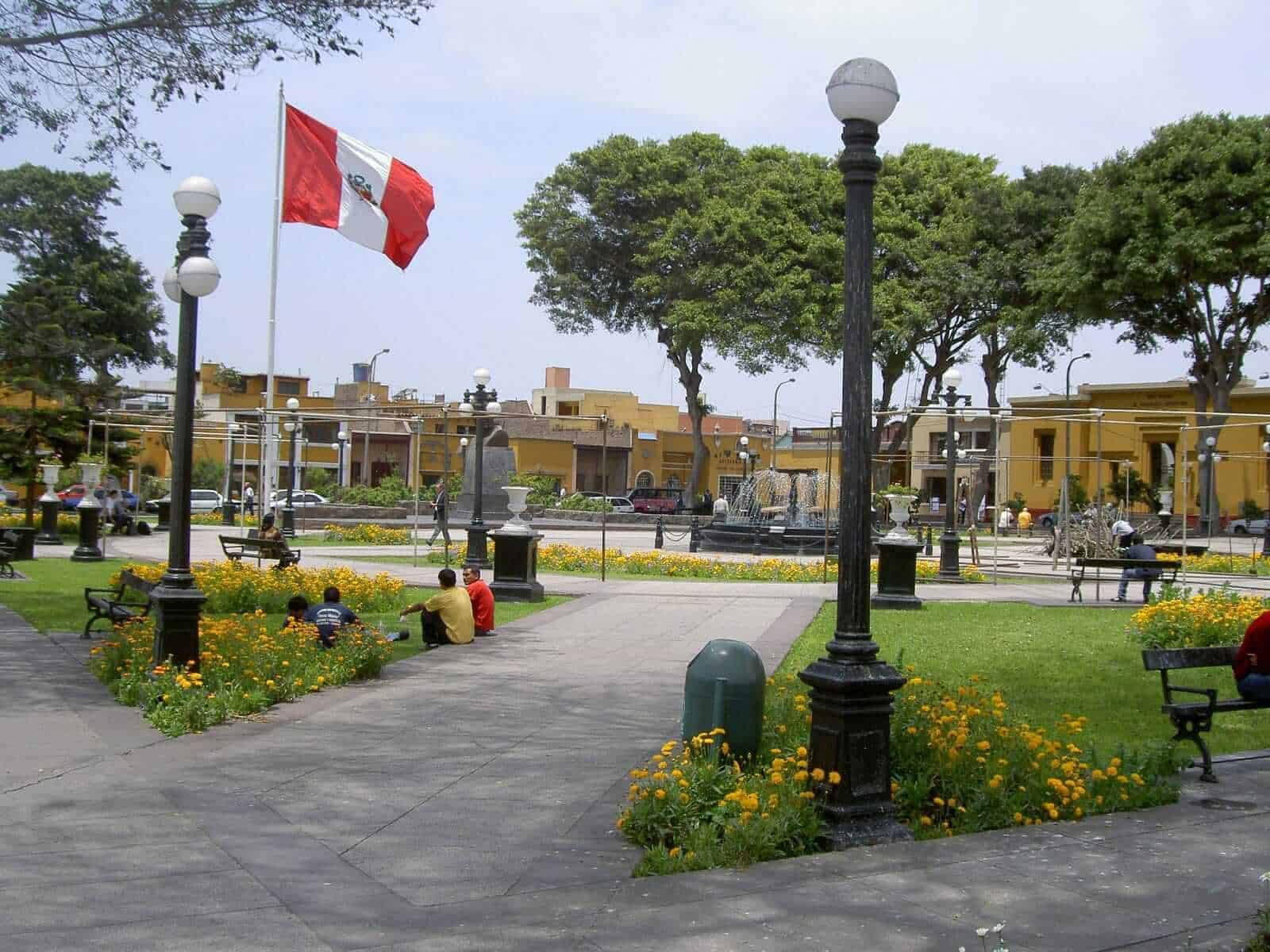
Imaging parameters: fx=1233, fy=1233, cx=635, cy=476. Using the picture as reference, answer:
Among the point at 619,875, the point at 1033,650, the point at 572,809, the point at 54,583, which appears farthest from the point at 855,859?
the point at 54,583

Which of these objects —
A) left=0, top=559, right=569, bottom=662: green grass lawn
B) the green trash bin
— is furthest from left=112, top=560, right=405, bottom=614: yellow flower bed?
the green trash bin

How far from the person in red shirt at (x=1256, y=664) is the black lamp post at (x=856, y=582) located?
3.47 metres

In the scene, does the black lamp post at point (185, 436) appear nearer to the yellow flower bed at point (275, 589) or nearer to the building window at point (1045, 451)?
the yellow flower bed at point (275, 589)

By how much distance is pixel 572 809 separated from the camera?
6418 millimetres

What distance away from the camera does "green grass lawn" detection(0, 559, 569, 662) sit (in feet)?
44.9

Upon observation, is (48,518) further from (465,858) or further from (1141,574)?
(465,858)

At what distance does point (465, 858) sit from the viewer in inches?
220

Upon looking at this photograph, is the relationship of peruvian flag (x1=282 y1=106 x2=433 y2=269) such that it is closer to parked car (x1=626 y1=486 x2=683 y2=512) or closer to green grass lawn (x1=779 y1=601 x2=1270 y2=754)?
green grass lawn (x1=779 y1=601 x2=1270 y2=754)

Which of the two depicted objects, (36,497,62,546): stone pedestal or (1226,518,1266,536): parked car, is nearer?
(36,497,62,546): stone pedestal

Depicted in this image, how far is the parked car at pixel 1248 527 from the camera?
144ft

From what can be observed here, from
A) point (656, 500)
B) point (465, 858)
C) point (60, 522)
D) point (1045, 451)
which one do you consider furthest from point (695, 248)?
point (465, 858)

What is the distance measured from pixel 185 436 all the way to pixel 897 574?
10.2 meters

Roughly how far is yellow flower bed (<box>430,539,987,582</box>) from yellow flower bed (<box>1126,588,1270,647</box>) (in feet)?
29.2

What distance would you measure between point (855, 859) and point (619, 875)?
1061 mm
